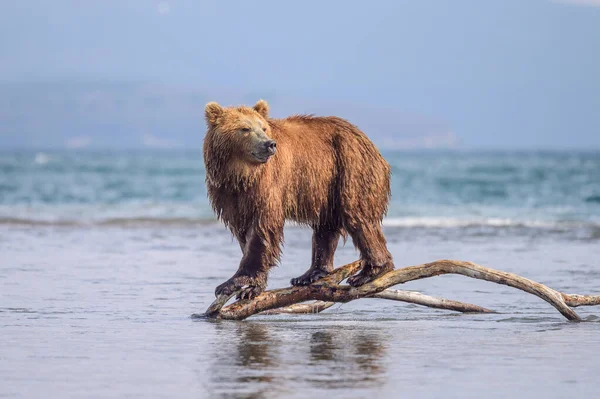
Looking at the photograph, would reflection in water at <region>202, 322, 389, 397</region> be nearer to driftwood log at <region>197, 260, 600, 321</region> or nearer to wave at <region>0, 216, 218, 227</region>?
driftwood log at <region>197, 260, 600, 321</region>

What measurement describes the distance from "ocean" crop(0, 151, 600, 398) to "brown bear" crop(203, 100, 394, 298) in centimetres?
53

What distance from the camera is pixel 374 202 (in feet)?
28.8

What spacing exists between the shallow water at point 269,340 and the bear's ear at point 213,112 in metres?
1.55

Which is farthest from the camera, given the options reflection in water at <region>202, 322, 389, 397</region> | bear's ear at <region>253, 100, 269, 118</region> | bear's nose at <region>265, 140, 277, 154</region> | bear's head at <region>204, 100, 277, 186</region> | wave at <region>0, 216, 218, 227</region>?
wave at <region>0, 216, 218, 227</region>

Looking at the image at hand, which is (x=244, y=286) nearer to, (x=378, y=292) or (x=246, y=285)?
(x=246, y=285)

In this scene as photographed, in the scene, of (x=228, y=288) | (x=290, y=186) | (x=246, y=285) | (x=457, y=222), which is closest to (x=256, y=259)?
(x=246, y=285)

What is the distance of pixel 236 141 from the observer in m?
8.15

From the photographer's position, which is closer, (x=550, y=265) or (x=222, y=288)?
(x=222, y=288)

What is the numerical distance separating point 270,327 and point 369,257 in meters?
0.99

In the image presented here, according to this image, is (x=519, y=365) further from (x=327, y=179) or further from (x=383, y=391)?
(x=327, y=179)

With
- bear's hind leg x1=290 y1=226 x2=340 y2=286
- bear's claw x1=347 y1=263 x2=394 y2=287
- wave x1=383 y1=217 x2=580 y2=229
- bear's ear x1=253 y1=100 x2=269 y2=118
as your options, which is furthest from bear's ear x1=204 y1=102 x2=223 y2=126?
wave x1=383 y1=217 x2=580 y2=229

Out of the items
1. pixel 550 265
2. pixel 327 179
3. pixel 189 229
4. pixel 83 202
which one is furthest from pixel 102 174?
pixel 327 179

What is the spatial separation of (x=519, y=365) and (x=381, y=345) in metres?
1.09

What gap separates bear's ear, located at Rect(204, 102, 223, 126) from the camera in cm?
832
